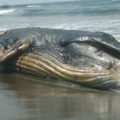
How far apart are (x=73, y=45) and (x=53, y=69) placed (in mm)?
583

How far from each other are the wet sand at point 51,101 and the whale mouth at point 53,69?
158 millimetres

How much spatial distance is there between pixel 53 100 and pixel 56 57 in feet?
5.66

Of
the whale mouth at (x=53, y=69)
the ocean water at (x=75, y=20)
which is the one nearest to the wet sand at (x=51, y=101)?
the whale mouth at (x=53, y=69)

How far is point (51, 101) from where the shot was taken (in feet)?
16.7

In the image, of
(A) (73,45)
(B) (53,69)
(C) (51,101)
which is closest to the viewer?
(C) (51,101)

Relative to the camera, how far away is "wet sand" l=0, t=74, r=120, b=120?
4305mm

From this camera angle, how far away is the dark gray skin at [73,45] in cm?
650

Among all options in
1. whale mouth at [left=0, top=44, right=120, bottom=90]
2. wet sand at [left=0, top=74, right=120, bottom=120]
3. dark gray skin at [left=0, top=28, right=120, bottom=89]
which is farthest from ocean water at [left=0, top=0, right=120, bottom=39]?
wet sand at [left=0, top=74, right=120, bottom=120]

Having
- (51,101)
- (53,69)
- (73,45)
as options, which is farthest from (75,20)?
(51,101)

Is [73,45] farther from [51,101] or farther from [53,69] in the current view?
[51,101]

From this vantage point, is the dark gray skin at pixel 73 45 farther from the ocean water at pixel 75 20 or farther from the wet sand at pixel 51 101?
the ocean water at pixel 75 20

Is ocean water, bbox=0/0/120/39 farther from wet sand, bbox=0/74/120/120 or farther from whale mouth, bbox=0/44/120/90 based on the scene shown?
wet sand, bbox=0/74/120/120

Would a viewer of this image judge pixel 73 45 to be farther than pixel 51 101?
Yes

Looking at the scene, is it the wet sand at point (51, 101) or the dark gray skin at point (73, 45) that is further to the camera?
the dark gray skin at point (73, 45)
